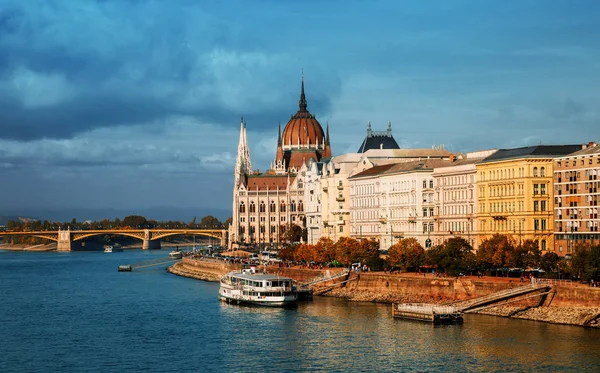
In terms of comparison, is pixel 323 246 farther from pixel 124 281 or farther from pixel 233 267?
pixel 124 281

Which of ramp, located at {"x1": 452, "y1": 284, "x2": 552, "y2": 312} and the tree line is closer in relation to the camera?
ramp, located at {"x1": 452, "y1": 284, "x2": 552, "y2": 312}

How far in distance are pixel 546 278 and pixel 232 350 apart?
85.0 ft

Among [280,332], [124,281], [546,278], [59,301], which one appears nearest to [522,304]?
[546,278]

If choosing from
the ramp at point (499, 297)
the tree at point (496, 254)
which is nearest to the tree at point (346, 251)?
the tree at point (496, 254)

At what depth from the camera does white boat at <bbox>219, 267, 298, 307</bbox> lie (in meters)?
100

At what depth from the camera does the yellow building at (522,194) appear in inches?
4018

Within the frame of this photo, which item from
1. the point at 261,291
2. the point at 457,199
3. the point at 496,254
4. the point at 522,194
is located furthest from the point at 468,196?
the point at 261,291

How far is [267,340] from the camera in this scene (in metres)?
76.7

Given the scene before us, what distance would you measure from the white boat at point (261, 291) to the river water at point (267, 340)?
4.76ft

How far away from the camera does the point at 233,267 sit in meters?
140

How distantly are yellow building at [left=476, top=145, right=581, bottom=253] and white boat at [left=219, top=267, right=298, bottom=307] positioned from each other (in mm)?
19544

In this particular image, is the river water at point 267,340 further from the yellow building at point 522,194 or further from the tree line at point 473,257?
the yellow building at point 522,194

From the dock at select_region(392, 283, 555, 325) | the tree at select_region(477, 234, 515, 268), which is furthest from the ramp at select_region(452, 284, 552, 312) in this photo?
the tree at select_region(477, 234, 515, 268)

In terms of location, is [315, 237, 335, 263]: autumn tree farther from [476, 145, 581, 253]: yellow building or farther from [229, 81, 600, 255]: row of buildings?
[476, 145, 581, 253]: yellow building
